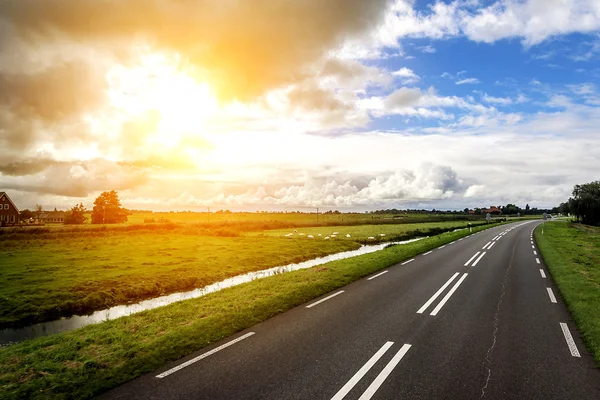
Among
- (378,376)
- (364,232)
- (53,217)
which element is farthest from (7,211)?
(378,376)

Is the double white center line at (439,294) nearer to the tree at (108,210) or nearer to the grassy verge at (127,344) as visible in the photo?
the grassy verge at (127,344)

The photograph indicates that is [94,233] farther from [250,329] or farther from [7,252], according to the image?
[250,329]

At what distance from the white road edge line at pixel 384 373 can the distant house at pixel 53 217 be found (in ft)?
479

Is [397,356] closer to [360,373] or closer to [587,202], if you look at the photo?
[360,373]

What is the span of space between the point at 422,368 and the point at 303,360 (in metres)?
2.54

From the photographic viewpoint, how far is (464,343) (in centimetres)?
851

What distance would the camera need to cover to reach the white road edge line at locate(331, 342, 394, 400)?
6.07 meters

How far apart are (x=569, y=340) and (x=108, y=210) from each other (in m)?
116

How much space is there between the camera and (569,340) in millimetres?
8758

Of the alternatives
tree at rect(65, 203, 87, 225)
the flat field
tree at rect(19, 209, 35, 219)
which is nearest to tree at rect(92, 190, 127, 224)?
tree at rect(65, 203, 87, 225)

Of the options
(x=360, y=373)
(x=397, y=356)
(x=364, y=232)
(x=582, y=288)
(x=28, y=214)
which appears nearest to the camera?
(x=360, y=373)

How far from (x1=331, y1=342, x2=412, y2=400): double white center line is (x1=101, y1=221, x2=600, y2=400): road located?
0.07 feet

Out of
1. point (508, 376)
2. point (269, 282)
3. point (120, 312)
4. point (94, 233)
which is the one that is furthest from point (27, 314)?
point (94, 233)

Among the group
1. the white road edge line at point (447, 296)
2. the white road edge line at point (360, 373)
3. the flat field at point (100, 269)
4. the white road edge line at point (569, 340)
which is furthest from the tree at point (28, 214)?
the white road edge line at point (569, 340)
